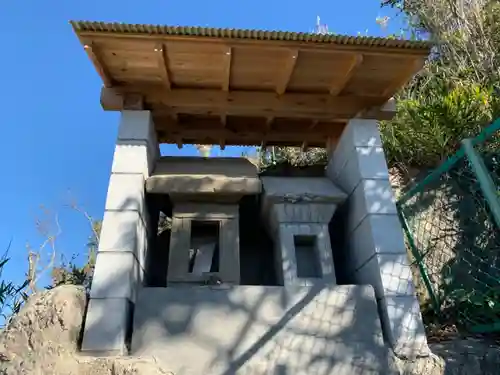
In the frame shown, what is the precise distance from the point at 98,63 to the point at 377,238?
9.07 ft

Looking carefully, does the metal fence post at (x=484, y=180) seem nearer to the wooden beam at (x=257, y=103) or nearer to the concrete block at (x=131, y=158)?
→ the wooden beam at (x=257, y=103)

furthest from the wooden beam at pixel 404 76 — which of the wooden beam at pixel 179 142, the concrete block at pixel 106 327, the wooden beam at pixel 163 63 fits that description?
the concrete block at pixel 106 327

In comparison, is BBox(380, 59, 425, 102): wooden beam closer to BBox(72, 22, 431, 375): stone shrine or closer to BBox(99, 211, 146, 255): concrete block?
BBox(72, 22, 431, 375): stone shrine

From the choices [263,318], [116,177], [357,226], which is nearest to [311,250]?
[357,226]

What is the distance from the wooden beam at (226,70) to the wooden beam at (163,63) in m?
0.49

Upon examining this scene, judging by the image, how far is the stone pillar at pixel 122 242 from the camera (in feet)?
9.96

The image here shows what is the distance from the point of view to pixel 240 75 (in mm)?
3889

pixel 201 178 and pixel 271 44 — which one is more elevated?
pixel 271 44

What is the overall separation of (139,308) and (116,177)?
112 cm

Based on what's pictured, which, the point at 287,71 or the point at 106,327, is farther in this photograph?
the point at 287,71

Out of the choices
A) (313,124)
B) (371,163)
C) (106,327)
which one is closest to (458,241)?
(371,163)

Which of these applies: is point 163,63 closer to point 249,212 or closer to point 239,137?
point 239,137

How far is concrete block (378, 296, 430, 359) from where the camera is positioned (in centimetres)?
315

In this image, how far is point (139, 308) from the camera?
3232mm
